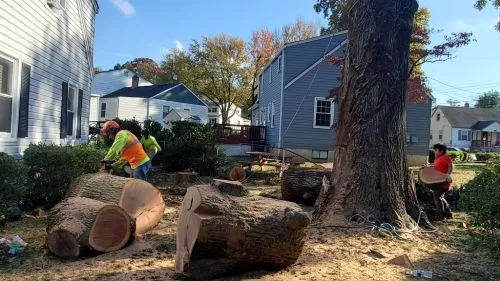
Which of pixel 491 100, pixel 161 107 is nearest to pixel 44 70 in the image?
pixel 161 107

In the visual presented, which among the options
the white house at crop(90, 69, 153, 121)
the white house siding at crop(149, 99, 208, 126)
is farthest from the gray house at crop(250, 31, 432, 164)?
the white house at crop(90, 69, 153, 121)

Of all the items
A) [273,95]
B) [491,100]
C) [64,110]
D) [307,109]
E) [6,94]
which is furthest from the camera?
[491,100]

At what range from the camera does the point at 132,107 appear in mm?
40031

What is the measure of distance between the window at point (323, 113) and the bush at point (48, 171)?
604 inches

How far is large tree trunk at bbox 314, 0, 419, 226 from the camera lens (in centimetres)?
721

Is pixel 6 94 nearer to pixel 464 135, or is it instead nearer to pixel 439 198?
pixel 439 198

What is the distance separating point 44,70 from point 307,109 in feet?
45.9

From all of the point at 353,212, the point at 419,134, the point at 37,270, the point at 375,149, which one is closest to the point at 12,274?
the point at 37,270

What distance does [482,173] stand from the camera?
480 centimetres

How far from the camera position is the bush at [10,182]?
673 centimetres

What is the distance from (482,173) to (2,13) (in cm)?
852

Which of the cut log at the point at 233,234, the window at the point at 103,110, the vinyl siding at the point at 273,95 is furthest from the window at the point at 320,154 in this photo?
the window at the point at 103,110

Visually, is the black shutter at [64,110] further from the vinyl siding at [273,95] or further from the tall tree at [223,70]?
the tall tree at [223,70]

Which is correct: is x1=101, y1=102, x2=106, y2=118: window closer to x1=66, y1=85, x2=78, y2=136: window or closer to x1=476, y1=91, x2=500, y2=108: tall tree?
x1=66, y1=85, x2=78, y2=136: window
